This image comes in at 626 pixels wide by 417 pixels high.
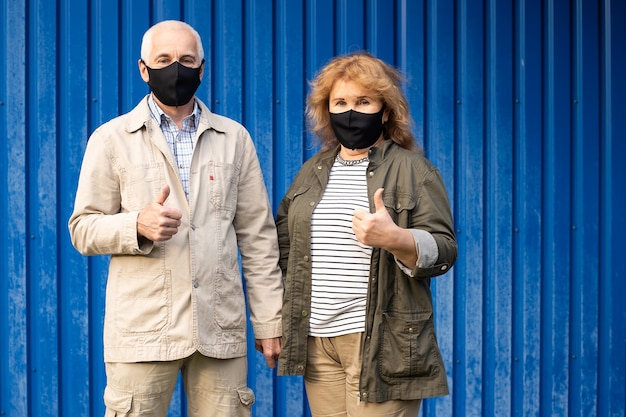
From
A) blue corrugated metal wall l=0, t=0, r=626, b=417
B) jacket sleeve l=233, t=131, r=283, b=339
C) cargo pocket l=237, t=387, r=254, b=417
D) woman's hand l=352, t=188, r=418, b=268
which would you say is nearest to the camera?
woman's hand l=352, t=188, r=418, b=268

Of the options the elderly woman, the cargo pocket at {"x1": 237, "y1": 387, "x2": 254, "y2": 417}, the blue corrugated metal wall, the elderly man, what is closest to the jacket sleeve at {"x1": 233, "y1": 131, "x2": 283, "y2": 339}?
the elderly man

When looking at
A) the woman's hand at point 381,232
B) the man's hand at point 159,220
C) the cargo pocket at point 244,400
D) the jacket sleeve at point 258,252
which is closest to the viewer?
the woman's hand at point 381,232

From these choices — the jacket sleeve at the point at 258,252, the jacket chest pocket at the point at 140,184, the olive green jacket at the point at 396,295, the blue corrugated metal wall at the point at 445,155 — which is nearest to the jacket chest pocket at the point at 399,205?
the olive green jacket at the point at 396,295

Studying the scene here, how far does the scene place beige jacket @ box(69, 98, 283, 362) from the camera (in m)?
3.70

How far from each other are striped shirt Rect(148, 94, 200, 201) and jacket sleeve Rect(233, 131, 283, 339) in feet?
0.82

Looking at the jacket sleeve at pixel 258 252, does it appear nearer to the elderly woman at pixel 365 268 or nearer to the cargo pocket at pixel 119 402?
the elderly woman at pixel 365 268

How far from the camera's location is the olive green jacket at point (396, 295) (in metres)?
3.64

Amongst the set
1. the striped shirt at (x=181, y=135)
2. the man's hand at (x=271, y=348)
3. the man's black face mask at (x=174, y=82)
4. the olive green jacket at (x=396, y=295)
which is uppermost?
the man's black face mask at (x=174, y=82)

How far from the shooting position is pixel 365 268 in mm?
3693

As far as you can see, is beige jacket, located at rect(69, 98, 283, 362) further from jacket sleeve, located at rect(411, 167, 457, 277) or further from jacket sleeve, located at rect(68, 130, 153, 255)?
jacket sleeve, located at rect(411, 167, 457, 277)

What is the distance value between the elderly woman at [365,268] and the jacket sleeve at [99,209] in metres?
0.68

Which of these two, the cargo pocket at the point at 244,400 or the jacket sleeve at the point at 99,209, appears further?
the cargo pocket at the point at 244,400

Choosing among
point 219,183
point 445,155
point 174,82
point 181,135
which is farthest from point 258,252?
point 445,155

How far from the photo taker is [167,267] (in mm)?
3736
